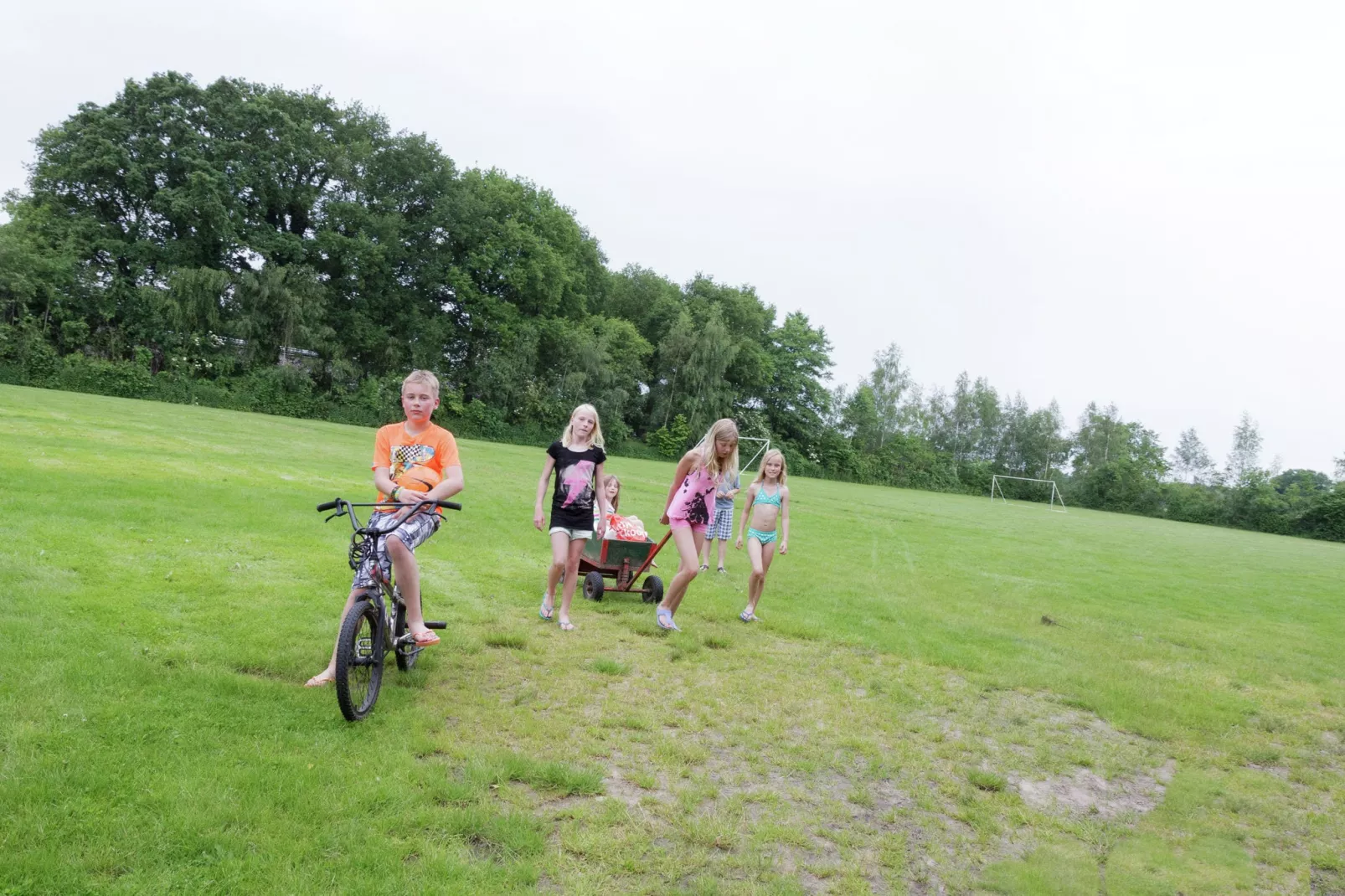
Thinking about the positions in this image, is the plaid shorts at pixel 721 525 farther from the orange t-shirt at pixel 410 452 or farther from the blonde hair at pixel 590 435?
the orange t-shirt at pixel 410 452

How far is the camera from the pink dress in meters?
7.22

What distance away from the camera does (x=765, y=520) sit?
8.30 m

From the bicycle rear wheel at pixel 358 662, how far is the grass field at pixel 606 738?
19 centimetres

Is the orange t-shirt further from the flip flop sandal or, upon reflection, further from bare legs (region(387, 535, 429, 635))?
the flip flop sandal

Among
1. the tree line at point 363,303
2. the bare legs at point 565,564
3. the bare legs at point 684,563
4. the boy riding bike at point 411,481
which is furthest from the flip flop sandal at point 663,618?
the tree line at point 363,303

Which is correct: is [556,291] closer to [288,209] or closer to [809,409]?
[288,209]

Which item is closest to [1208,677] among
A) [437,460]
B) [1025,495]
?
[437,460]

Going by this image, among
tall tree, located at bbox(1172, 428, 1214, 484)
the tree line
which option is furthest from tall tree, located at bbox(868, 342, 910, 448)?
tall tree, located at bbox(1172, 428, 1214, 484)

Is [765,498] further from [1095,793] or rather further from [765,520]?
[1095,793]

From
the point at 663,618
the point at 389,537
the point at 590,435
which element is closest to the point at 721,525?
the point at 663,618

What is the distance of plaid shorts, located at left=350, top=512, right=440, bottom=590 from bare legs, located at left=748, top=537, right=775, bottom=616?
397cm

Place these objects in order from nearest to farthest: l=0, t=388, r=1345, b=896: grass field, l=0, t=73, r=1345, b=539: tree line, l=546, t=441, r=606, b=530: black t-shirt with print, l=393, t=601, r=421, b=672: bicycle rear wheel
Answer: l=0, t=388, r=1345, b=896: grass field
l=393, t=601, r=421, b=672: bicycle rear wheel
l=546, t=441, r=606, b=530: black t-shirt with print
l=0, t=73, r=1345, b=539: tree line

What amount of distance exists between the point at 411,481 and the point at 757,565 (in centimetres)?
413

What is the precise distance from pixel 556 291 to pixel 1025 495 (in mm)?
45531
